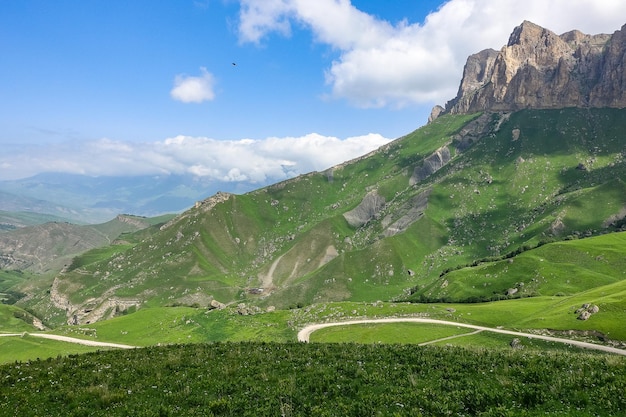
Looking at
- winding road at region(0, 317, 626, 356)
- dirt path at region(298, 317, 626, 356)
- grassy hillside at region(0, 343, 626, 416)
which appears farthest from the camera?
winding road at region(0, 317, 626, 356)

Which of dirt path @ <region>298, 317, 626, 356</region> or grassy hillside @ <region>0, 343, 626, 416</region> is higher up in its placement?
grassy hillside @ <region>0, 343, 626, 416</region>

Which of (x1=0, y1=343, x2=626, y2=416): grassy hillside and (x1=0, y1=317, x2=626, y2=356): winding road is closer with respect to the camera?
(x1=0, y1=343, x2=626, y2=416): grassy hillside

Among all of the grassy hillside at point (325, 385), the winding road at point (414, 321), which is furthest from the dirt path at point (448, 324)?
the grassy hillside at point (325, 385)

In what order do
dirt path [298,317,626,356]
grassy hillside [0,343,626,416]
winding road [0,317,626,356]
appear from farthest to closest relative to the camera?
winding road [0,317,626,356] < dirt path [298,317,626,356] < grassy hillside [0,343,626,416]

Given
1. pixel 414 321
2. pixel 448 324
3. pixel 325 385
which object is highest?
pixel 325 385

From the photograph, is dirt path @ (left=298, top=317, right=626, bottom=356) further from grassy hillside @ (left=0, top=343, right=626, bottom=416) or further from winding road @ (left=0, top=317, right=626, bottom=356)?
grassy hillside @ (left=0, top=343, right=626, bottom=416)

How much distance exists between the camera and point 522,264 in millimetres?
147750

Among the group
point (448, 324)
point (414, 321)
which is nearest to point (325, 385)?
point (448, 324)

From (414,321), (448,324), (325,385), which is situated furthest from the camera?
(414,321)

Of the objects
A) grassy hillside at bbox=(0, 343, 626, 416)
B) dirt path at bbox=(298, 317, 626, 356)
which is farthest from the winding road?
grassy hillside at bbox=(0, 343, 626, 416)

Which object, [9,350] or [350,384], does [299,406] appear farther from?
[9,350]

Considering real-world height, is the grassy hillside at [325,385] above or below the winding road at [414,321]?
above

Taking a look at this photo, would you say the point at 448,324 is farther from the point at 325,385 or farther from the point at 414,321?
the point at 325,385

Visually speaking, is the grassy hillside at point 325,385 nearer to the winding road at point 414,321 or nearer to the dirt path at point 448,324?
the winding road at point 414,321
